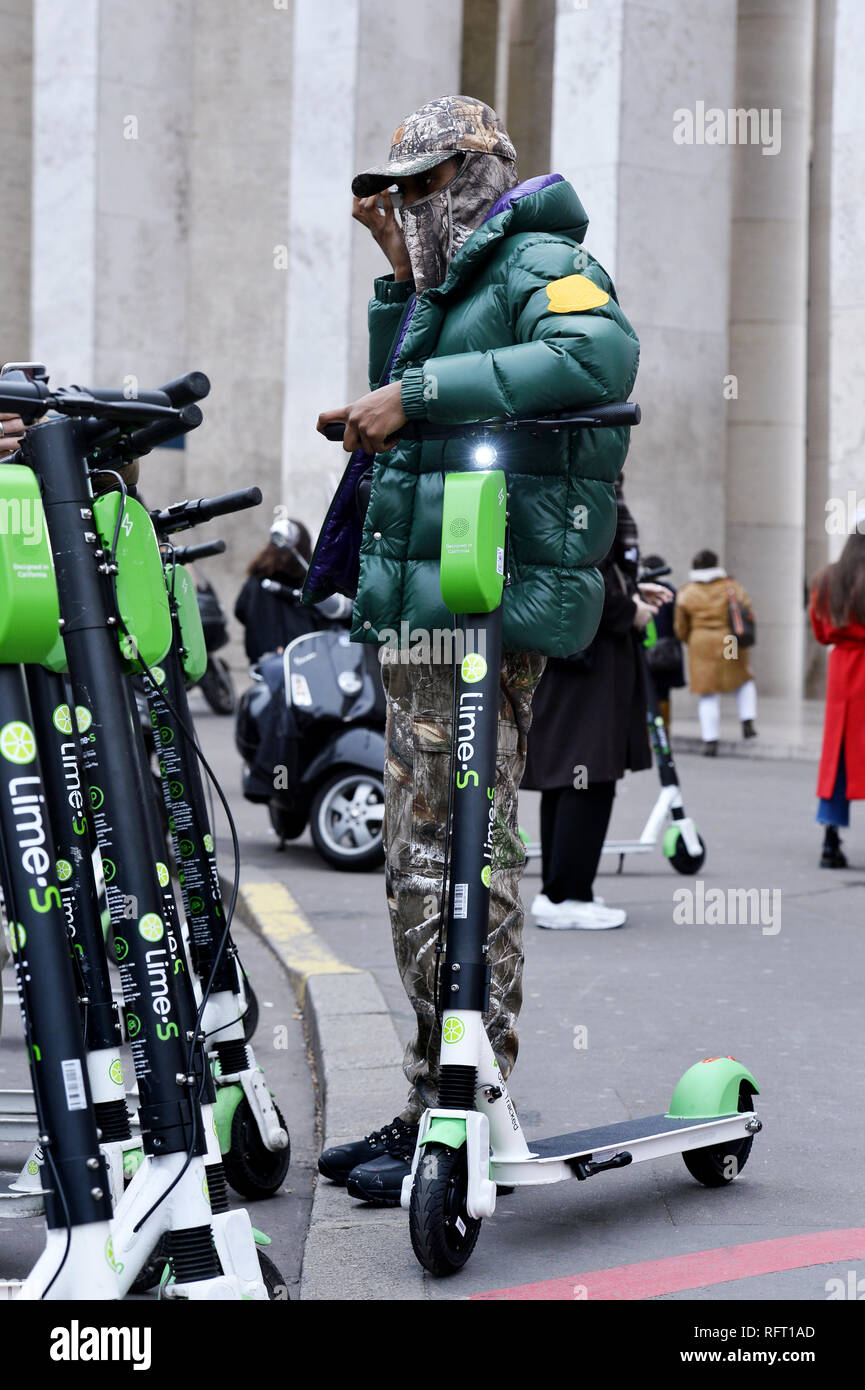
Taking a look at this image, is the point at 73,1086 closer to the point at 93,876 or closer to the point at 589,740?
the point at 93,876

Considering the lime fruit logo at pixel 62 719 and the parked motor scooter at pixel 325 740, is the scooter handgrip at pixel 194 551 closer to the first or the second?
the lime fruit logo at pixel 62 719

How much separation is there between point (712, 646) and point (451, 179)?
13.9 m

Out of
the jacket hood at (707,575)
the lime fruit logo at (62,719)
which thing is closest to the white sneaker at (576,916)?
Result: the lime fruit logo at (62,719)

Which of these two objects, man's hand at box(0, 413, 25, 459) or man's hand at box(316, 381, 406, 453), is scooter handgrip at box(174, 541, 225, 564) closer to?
man's hand at box(316, 381, 406, 453)

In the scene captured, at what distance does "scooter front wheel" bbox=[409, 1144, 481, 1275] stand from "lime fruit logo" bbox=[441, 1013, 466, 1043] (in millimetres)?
197

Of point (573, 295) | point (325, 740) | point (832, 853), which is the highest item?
point (573, 295)

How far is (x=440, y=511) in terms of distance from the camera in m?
3.67

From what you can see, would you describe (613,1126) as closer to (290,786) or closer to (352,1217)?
(352,1217)

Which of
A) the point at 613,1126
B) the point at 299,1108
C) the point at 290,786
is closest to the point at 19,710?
the point at 613,1126

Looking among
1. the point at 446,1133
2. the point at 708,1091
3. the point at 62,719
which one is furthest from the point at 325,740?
the point at 62,719

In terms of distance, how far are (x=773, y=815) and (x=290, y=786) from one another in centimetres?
395

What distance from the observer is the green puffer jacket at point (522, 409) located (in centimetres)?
344

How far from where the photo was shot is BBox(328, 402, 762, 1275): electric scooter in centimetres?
326
